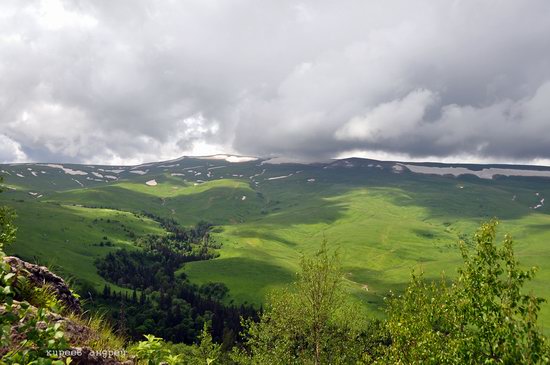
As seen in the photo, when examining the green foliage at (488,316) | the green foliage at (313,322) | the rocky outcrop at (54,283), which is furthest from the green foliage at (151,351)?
the green foliage at (313,322)

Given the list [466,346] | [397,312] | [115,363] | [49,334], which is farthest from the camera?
[397,312]

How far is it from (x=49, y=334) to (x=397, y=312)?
28.1 metres

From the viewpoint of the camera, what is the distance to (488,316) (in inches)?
770

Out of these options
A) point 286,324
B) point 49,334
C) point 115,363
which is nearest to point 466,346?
point 115,363

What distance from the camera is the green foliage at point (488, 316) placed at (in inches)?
708

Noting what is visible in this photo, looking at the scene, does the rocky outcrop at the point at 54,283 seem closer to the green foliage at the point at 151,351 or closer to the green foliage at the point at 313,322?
the green foliage at the point at 151,351

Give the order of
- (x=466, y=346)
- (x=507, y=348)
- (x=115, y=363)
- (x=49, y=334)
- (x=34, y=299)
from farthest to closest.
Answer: (x=466, y=346)
(x=507, y=348)
(x=34, y=299)
(x=115, y=363)
(x=49, y=334)

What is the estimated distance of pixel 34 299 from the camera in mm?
14344

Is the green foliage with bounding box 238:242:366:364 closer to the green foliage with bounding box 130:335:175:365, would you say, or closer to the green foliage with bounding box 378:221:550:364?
the green foliage with bounding box 378:221:550:364

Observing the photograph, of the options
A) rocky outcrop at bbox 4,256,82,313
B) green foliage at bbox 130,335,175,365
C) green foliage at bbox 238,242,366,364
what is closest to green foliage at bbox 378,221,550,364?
green foliage at bbox 130,335,175,365

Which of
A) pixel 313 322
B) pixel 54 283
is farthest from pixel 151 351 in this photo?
pixel 313 322

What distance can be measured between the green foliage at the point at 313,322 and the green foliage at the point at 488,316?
20.7 meters

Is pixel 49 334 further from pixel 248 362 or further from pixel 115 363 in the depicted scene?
pixel 248 362

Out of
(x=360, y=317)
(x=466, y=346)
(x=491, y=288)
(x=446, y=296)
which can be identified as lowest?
(x=360, y=317)
